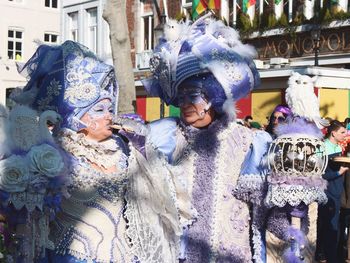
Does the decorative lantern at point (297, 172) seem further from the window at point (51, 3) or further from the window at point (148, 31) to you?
the window at point (51, 3)

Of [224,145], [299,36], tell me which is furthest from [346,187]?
[299,36]

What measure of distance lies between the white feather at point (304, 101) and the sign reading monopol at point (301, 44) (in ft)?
40.7

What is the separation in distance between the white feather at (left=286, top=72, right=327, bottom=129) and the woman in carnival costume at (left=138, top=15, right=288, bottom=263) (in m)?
0.25

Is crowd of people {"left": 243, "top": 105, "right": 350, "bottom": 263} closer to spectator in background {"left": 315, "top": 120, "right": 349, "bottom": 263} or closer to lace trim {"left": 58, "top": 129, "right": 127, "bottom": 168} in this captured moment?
spectator in background {"left": 315, "top": 120, "right": 349, "bottom": 263}

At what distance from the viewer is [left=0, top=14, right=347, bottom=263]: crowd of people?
294cm

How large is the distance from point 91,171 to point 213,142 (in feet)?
1.96

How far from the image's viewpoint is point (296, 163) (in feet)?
9.63

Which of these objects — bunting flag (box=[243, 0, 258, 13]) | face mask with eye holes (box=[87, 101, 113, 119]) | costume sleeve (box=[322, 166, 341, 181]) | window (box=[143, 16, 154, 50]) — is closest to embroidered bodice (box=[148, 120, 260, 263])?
face mask with eye holes (box=[87, 101, 113, 119])

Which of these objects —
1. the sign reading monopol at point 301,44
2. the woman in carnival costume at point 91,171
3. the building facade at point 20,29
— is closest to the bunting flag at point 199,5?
the sign reading monopol at point 301,44

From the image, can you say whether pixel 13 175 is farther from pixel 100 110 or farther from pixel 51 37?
pixel 51 37

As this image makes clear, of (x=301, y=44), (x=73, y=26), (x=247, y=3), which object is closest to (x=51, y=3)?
(x=73, y=26)

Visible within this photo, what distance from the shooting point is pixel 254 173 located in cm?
312

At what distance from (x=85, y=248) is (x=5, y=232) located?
0.36 meters

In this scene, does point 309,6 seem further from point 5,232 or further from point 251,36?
point 5,232
